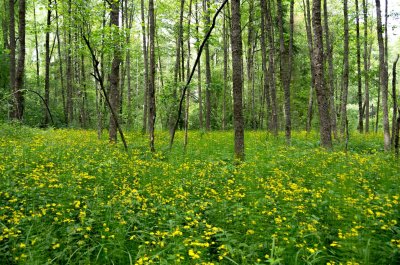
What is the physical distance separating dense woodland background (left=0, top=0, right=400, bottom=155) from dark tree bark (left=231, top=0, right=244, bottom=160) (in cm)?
6

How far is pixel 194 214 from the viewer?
15.7ft

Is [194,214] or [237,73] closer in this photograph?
[194,214]

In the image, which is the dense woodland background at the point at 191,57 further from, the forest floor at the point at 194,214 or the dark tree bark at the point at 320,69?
the forest floor at the point at 194,214

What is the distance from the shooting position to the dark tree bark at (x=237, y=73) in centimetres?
831

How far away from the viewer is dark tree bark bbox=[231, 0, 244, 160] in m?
8.31

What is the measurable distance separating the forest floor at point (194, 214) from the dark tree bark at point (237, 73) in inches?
56.1

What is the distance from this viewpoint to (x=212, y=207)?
4836 mm

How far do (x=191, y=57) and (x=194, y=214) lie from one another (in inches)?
973

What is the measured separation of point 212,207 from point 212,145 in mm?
7049

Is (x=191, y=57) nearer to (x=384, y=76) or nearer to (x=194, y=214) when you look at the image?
(x=384, y=76)

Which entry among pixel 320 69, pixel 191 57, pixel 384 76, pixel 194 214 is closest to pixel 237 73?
pixel 320 69

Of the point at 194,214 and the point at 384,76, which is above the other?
the point at 384,76

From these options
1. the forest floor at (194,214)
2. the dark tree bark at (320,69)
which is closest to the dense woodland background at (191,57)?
the dark tree bark at (320,69)

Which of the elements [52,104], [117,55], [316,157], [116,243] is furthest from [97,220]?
[52,104]
